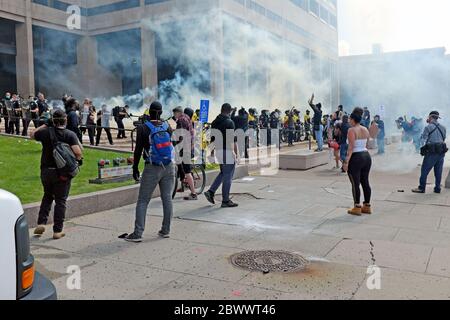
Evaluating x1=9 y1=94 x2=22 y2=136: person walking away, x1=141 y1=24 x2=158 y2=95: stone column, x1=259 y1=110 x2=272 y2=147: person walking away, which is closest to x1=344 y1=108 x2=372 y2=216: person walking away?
x1=259 y1=110 x2=272 y2=147: person walking away

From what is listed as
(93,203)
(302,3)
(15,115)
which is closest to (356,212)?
(93,203)

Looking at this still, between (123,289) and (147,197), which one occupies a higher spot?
(147,197)

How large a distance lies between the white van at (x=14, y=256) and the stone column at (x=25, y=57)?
111 ft

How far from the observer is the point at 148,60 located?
3684 cm

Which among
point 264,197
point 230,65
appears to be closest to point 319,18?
point 230,65

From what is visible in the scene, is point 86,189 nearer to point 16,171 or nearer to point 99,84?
point 16,171

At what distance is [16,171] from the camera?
8.73 metres

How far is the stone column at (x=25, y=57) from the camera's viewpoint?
32875 mm

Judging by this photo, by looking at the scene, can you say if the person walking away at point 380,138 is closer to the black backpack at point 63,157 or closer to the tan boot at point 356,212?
the tan boot at point 356,212

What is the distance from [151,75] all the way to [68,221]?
3203cm

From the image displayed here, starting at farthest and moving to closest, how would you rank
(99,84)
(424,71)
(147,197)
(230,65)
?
(99,84) < (230,65) < (424,71) < (147,197)

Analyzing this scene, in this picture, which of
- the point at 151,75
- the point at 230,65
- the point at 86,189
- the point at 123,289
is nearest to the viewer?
the point at 123,289

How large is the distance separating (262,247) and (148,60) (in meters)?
33.8

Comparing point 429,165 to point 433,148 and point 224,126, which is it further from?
point 224,126
